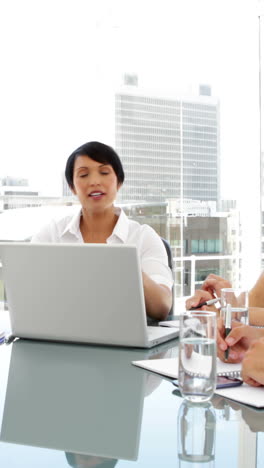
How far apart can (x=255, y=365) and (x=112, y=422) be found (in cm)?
31

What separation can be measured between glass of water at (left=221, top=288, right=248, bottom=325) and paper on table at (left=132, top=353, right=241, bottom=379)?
0.13 meters

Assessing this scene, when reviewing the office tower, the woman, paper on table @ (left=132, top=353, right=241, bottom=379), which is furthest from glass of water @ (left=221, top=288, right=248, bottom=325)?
the office tower

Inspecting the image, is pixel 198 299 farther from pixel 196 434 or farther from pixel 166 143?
pixel 166 143

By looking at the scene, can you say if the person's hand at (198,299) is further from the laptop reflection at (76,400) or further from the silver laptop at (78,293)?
the laptop reflection at (76,400)

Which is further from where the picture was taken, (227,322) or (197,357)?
(227,322)

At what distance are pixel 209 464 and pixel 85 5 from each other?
4349 mm

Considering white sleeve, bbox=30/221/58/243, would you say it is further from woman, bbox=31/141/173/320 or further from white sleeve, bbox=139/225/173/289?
white sleeve, bbox=139/225/173/289

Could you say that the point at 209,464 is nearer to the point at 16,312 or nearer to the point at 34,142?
the point at 16,312

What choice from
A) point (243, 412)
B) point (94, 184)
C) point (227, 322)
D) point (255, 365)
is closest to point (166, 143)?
point (94, 184)

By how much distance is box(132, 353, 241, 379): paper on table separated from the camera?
4.28ft

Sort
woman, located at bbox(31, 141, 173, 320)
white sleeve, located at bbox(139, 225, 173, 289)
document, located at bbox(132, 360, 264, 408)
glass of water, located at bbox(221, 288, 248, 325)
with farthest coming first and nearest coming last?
1. woman, located at bbox(31, 141, 173, 320)
2. white sleeve, located at bbox(139, 225, 173, 289)
3. glass of water, located at bbox(221, 288, 248, 325)
4. document, located at bbox(132, 360, 264, 408)

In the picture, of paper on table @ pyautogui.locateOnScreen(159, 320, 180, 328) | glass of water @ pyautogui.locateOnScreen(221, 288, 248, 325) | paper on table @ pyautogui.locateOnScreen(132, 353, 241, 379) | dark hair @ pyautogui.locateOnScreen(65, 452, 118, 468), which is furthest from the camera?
paper on table @ pyautogui.locateOnScreen(159, 320, 180, 328)

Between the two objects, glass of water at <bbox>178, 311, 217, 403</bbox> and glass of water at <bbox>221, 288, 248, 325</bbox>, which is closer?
glass of water at <bbox>178, 311, 217, 403</bbox>

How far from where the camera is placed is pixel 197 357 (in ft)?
3.33
